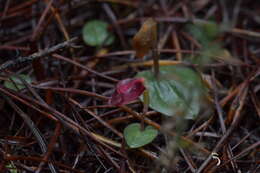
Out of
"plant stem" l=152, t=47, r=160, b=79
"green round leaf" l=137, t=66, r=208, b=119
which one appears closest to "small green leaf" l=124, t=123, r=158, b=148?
"green round leaf" l=137, t=66, r=208, b=119

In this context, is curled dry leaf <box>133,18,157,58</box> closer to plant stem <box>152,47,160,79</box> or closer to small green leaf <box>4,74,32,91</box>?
plant stem <box>152,47,160,79</box>

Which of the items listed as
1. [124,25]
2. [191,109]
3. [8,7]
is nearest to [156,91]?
[191,109]

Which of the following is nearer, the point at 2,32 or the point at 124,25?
the point at 2,32

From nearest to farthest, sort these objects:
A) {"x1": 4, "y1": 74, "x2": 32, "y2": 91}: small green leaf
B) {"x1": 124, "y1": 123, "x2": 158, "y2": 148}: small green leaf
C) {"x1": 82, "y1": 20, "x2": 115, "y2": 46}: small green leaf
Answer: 1. {"x1": 124, "y1": 123, "x2": 158, "y2": 148}: small green leaf
2. {"x1": 4, "y1": 74, "x2": 32, "y2": 91}: small green leaf
3. {"x1": 82, "y1": 20, "x2": 115, "y2": 46}: small green leaf

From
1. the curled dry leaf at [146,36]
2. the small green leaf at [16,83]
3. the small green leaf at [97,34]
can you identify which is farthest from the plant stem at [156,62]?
the small green leaf at [16,83]

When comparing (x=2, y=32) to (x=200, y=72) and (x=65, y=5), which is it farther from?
(x=200, y=72)

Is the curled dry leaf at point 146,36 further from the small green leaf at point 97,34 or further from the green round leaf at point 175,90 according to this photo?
the small green leaf at point 97,34
